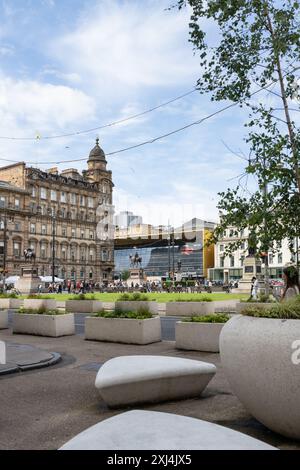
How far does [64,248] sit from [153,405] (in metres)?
100

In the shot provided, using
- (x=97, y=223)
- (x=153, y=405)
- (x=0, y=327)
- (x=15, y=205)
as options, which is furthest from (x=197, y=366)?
(x=97, y=223)

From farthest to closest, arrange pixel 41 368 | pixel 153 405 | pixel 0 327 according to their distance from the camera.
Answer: pixel 0 327, pixel 41 368, pixel 153 405

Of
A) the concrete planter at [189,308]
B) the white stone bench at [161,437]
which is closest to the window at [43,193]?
the concrete planter at [189,308]

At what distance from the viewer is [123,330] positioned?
12.6 metres

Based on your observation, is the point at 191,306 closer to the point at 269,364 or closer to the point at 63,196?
the point at 269,364

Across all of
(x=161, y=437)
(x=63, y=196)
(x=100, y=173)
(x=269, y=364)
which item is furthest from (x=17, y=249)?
(x=161, y=437)

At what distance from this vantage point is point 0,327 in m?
17.1

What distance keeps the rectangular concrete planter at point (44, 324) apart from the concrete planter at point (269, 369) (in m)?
10.4

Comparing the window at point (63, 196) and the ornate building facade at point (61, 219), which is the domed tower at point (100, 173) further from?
the window at point (63, 196)

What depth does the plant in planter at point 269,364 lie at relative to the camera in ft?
14.3

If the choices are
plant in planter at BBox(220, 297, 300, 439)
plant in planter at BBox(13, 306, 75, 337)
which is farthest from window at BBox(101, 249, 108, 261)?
plant in planter at BBox(220, 297, 300, 439)

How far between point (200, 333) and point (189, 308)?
882cm

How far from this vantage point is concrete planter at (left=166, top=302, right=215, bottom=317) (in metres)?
17.2

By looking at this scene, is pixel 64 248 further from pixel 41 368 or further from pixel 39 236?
pixel 41 368
